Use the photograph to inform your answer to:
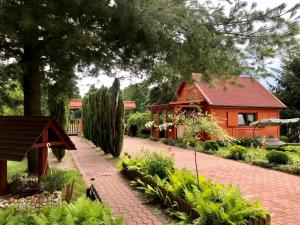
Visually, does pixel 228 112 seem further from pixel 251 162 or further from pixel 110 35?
pixel 110 35

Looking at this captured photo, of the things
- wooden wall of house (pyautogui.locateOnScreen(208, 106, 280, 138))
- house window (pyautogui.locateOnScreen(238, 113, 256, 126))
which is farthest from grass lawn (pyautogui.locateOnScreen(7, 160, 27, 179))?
house window (pyautogui.locateOnScreen(238, 113, 256, 126))

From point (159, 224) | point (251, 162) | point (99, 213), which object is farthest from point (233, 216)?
point (251, 162)

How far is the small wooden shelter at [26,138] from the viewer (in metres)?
6.93

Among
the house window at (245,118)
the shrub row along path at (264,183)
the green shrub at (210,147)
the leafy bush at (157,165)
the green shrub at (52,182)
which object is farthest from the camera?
the house window at (245,118)

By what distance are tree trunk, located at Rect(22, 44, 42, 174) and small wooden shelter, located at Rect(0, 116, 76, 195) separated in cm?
180

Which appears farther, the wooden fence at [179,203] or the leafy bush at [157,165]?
the leafy bush at [157,165]

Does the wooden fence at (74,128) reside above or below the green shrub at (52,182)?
above

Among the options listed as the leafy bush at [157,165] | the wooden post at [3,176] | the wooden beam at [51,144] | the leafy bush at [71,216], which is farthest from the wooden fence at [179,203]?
the wooden post at [3,176]

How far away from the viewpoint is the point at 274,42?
6695mm

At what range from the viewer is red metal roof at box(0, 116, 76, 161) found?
6879 mm

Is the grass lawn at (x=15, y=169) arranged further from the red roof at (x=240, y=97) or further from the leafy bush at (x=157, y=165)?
the red roof at (x=240, y=97)

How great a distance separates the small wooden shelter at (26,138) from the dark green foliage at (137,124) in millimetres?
26891

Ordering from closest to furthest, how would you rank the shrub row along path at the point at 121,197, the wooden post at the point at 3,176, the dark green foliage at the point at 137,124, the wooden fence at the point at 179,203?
1. the wooden fence at the point at 179,203
2. the shrub row along path at the point at 121,197
3. the wooden post at the point at 3,176
4. the dark green foliage at the point at 137,124

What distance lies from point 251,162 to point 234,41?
32.7 ft
